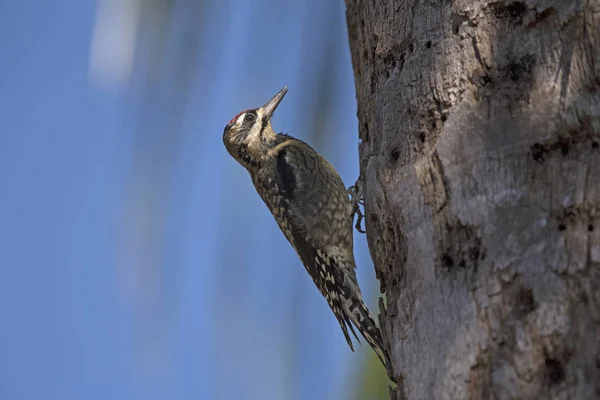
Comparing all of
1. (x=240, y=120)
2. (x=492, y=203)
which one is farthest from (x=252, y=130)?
(x=492, y=203)

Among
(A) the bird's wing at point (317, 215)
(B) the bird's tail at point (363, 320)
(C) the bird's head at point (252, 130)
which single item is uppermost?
(C) the bird's head at point (252, 130)

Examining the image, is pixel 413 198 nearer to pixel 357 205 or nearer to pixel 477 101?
pixel 477 101

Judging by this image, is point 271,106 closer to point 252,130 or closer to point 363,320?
point 252,130

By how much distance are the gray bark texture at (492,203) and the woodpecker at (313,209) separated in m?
1.64

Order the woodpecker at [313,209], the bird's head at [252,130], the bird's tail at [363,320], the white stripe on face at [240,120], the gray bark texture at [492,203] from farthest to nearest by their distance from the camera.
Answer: the white stripe on face at [240,120] → the bird's head at [252,130] → the woodpecker at [313,209] → the bird's tail at [363,320] → the gray bark texture at [492,203]

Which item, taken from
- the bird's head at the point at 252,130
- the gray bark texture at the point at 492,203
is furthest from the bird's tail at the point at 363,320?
the bird's head at the point at 252,130

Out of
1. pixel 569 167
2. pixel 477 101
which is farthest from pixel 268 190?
pixel 569 167

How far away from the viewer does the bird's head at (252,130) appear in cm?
495

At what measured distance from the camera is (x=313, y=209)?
4512 millimetres

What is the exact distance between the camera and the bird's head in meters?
4.95

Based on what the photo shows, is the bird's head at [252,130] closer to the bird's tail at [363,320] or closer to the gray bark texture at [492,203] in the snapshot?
the bird's tail at [363,320]

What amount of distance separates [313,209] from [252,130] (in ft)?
2.68

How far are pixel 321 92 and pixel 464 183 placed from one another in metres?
0.81

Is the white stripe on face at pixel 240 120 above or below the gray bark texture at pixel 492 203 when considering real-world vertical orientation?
above
